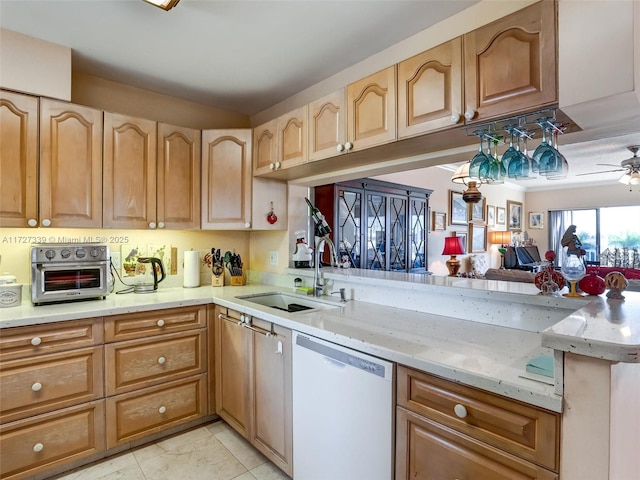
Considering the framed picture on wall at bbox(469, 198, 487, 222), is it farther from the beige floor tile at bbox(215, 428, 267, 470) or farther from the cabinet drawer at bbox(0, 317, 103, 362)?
the cabinet drawer at bbox(0, 317, 103, 362)

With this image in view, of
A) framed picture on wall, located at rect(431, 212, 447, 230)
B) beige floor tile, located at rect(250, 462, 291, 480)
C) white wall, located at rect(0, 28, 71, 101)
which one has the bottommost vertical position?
beige floor tile, located at rect(250, 462, 291, 480)

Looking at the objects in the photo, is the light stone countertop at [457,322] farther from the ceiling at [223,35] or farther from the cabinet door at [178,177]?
the ceiling at [223,35]

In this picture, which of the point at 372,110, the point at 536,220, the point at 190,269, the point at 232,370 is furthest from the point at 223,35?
the point at 536,220

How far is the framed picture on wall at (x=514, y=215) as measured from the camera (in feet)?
24.9

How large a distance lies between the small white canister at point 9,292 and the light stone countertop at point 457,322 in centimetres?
5

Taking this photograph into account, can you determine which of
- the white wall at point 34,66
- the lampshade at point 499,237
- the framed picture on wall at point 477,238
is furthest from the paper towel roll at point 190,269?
the lampshade at point 499,237

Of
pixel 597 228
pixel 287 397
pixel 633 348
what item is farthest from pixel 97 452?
pixel 597 228

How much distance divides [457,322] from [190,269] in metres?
2.06

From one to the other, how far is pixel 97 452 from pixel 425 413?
6.29ft

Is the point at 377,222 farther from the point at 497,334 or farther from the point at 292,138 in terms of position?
the point at 497,334

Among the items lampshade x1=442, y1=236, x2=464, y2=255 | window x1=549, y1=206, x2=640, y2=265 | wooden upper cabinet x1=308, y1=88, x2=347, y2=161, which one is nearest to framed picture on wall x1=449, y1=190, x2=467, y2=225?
lampshade x1=442, y1=236, x2=464, y2=255

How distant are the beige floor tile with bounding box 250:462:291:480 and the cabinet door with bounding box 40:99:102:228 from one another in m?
1.78

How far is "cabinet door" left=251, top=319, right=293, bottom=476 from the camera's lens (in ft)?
5.79

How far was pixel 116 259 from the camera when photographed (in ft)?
8.40
